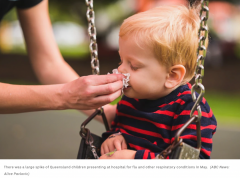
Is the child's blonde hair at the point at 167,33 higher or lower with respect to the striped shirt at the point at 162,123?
higher

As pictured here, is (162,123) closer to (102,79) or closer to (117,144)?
(117,144)

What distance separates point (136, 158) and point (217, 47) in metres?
5.95

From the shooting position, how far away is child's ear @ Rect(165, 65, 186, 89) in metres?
1.21

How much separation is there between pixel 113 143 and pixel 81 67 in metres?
5.43

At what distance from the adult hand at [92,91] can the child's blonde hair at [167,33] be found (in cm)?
19

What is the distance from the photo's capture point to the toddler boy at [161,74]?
1.16m

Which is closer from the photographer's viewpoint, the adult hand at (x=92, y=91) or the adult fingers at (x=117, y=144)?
the adult hand at (x=92, y=91)

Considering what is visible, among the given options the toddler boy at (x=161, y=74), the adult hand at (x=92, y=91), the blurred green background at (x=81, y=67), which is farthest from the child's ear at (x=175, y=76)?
the blurred green background at (x=81, y=67)

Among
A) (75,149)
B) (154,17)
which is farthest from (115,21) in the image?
(154,17)

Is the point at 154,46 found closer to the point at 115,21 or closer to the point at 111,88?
the point at 111,88

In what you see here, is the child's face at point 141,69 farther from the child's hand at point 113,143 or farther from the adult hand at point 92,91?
the child's hand at point 113,143

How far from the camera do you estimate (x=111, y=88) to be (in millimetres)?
1127
